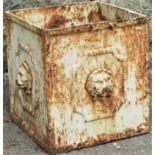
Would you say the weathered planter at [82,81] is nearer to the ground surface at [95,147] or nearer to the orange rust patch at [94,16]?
the ground surface at [95,147]

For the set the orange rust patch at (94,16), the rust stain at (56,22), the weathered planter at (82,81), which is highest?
the orange rust patch at (94,16)

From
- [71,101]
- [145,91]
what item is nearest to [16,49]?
[71,101]

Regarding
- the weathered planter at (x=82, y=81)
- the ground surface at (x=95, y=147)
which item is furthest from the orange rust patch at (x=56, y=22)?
the ground surface at (x=95, y=147)

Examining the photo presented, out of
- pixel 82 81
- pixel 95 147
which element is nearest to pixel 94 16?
pixel 82 81

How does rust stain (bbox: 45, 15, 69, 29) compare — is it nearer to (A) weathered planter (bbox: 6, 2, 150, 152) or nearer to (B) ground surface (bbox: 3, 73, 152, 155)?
(A) weathered planter (bbox: 6, 2, 150, 152)

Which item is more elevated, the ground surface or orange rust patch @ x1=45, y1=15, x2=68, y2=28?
orange rust patch @ x1=45, y1=15, x2=68, y2=28

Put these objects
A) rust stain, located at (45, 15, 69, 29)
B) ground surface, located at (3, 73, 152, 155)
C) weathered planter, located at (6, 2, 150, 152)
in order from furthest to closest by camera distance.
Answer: rust stain, located at (45, 15, 69, 29) < ground surface, located at (3, 73, 152, 155) < weathered planter, located at (6, 2, 150, 152)

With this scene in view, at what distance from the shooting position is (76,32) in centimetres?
354

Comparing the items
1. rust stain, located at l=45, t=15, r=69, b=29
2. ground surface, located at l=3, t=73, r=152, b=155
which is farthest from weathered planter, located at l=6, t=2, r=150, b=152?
rust stain, located at l=45, t=15, r=69, b=29

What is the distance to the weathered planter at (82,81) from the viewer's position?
139 inches

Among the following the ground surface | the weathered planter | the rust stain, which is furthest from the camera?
the rust stain

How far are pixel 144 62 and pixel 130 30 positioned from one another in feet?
0.75

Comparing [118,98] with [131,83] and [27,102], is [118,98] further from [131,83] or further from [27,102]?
[27,102]

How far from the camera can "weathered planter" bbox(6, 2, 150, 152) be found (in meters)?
3.54
